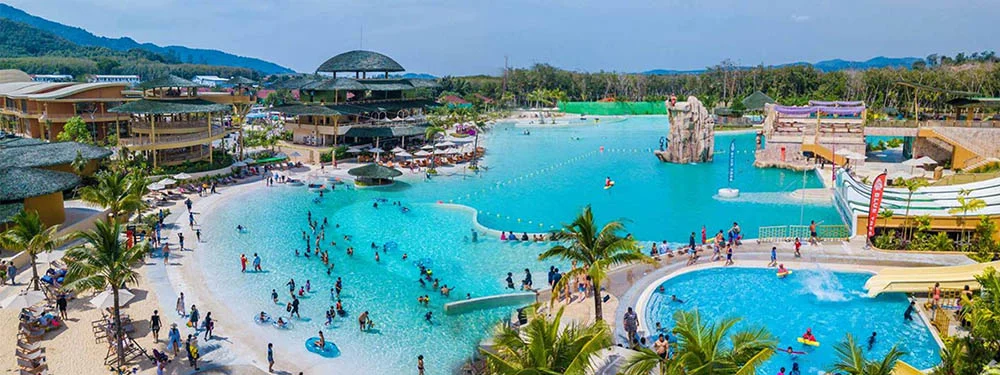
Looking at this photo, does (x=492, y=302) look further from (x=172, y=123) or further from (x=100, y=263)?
(x=172, y=123)

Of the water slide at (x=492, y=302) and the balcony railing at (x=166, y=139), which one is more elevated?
the balcony railing at (x=166, y=139)

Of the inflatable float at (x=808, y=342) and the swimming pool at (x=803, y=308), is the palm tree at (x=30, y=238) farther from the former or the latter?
the inflatable float at (x=808, y=342)

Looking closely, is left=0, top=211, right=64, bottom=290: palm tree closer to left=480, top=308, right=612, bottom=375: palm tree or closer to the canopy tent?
left=480, top=308, right=612, bottom=375: palm tree

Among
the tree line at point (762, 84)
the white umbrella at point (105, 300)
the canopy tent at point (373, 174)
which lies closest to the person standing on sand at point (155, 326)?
the white umbrella at point (105, 300)

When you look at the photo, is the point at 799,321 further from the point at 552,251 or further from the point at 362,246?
the point at 362,246

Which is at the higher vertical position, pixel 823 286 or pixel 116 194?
pixel 116 194

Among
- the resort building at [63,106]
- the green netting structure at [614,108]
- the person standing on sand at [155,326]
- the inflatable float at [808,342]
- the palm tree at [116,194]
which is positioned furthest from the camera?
the green netting structure at [614,108]

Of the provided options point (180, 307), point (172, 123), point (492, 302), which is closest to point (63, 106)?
point (172, 123)
